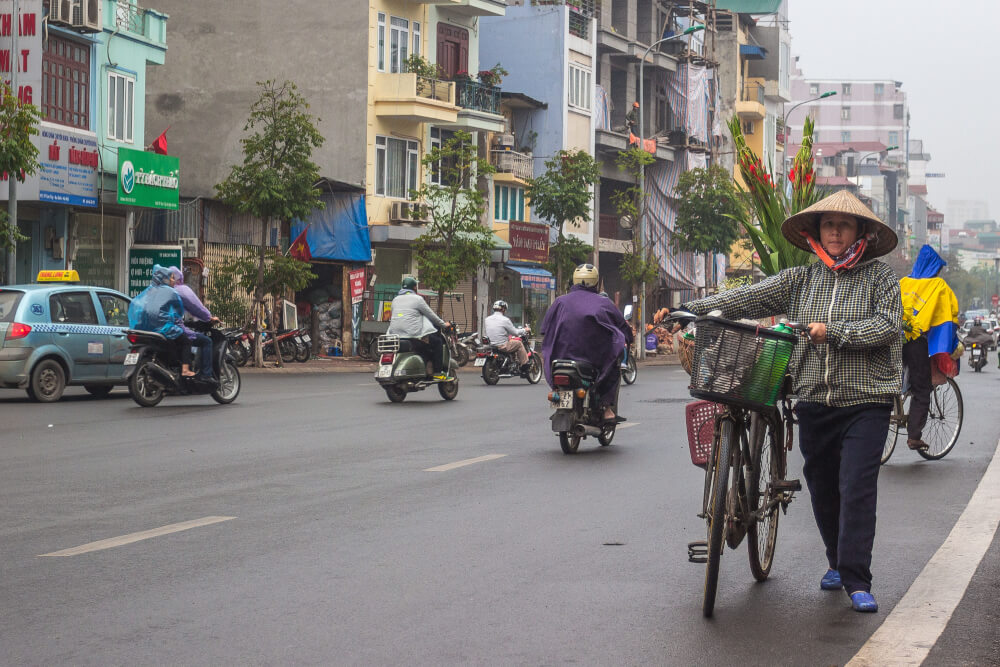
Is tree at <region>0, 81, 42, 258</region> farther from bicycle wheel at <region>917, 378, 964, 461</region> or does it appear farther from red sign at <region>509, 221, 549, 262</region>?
red sign at <region>509, 221, 549, 262</region>

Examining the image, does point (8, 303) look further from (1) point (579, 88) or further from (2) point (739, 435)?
(1) point (579, 88)

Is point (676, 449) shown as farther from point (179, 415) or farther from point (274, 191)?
point (274, 191)

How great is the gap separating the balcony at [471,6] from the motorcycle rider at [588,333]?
105 feet

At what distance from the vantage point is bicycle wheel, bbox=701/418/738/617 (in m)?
5.78

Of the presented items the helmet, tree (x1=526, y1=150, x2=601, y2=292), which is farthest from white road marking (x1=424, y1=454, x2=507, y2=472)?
tree (x1=526, y1=150, x2=601, y2=292)

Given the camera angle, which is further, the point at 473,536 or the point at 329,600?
the point at 473,536

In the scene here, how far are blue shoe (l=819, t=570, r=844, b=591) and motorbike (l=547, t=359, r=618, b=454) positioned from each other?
6.27 m

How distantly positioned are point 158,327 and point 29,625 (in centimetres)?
1304

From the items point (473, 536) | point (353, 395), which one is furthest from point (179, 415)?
point (473, 536)

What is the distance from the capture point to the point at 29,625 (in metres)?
5.55

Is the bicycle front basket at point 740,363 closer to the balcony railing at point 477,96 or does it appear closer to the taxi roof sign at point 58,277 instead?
the taxi roof sign at point 58,277

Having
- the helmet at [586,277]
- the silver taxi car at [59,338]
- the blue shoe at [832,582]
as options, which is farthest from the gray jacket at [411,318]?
the blue shoe at [832,582]

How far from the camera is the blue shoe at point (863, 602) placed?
236 inches

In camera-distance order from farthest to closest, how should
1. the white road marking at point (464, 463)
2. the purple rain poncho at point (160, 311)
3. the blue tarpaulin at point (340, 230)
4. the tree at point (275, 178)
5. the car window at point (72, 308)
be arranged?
the blue tarpaulin at point (340, 230) → the tree at point (275, 178) → the car window at point (72, 308) → the purple rain poncho at point (160, 311) → the white road marking at point (464, 463)
